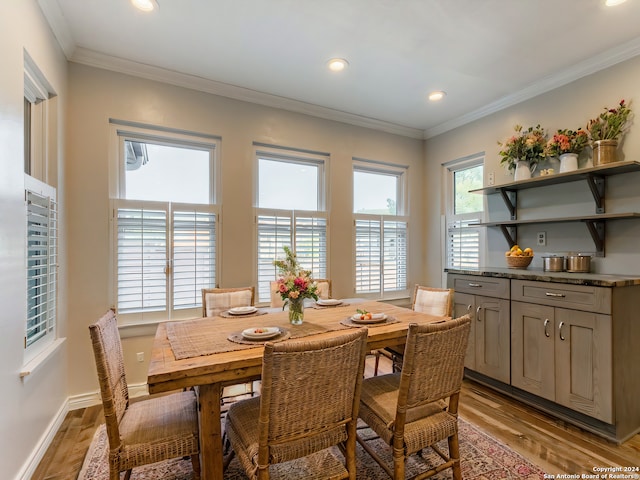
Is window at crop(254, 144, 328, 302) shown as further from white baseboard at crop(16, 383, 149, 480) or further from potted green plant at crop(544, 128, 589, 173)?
potted green plant at crop(544, 128, 589, 173)

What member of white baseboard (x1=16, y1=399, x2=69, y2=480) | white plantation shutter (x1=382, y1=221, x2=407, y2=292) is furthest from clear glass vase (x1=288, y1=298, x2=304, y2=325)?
white plantation shutter (x1=382, y1=221, x2=407, y2=292)

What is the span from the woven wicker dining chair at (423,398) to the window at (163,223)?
2056 millimetres

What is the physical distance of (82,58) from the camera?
2.67 meters

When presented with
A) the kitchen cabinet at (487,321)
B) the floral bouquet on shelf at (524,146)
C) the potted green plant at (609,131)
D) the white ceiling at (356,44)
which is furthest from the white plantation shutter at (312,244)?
the potted green plant at (609,131)

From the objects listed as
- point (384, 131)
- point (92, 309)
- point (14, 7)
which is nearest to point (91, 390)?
point (92, 309)

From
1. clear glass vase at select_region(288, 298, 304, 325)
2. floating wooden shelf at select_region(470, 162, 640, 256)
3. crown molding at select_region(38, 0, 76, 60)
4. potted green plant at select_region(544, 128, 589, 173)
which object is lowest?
clear glass vase at select_region(288, 298, 304, 325)

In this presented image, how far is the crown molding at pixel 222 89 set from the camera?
107 inches

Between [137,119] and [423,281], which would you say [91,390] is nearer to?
[137,119]

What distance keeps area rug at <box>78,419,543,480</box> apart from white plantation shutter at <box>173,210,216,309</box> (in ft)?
4.17

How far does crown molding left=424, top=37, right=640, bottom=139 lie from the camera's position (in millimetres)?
2570

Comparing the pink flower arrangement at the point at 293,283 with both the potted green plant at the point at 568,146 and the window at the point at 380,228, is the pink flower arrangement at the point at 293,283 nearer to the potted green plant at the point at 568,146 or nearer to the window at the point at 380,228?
the window at the point at 380,228

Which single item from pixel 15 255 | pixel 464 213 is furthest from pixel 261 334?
pixel 464 213

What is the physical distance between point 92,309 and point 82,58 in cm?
208

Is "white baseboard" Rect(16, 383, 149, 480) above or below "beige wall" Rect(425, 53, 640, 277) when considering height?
below
